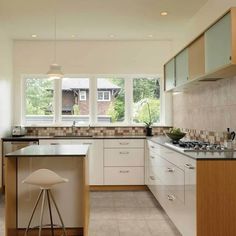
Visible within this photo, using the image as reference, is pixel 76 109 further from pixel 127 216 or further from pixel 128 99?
pixel 127 216

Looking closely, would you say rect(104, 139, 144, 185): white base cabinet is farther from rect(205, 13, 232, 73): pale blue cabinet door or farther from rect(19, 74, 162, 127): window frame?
rect(205, 13, 232, 73): pale blue cabinet door

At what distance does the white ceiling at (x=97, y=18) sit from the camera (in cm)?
426

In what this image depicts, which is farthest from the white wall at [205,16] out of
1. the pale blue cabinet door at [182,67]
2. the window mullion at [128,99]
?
the window mullion at [128,99]

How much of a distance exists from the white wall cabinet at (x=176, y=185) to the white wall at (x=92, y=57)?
2008mm

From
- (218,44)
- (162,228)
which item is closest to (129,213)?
(162,228)

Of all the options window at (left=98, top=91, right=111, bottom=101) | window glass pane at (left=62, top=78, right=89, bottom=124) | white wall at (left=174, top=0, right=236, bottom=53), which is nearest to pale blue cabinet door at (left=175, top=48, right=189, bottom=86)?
white wall at (left=174, top=0, right=236, bottom=53)

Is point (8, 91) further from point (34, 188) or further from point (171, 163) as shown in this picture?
point (171, 163)

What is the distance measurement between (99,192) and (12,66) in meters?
2.93

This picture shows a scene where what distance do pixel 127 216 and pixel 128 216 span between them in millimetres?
13

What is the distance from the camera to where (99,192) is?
555 cm

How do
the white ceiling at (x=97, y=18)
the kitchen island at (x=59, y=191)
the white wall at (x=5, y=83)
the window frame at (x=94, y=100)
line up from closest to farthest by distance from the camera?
the kitchen island at (x=59, y=191) → the white ceiling at (x=97, y=18) → the white wall at (x=5, y=83) → the window frame at (x=94, y=100)

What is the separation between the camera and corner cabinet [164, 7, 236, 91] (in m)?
2.73

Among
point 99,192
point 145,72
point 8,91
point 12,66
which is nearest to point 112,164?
point 99,192

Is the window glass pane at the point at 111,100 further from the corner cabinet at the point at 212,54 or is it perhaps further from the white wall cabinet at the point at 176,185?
the corner cabinet at the point at 212,54
